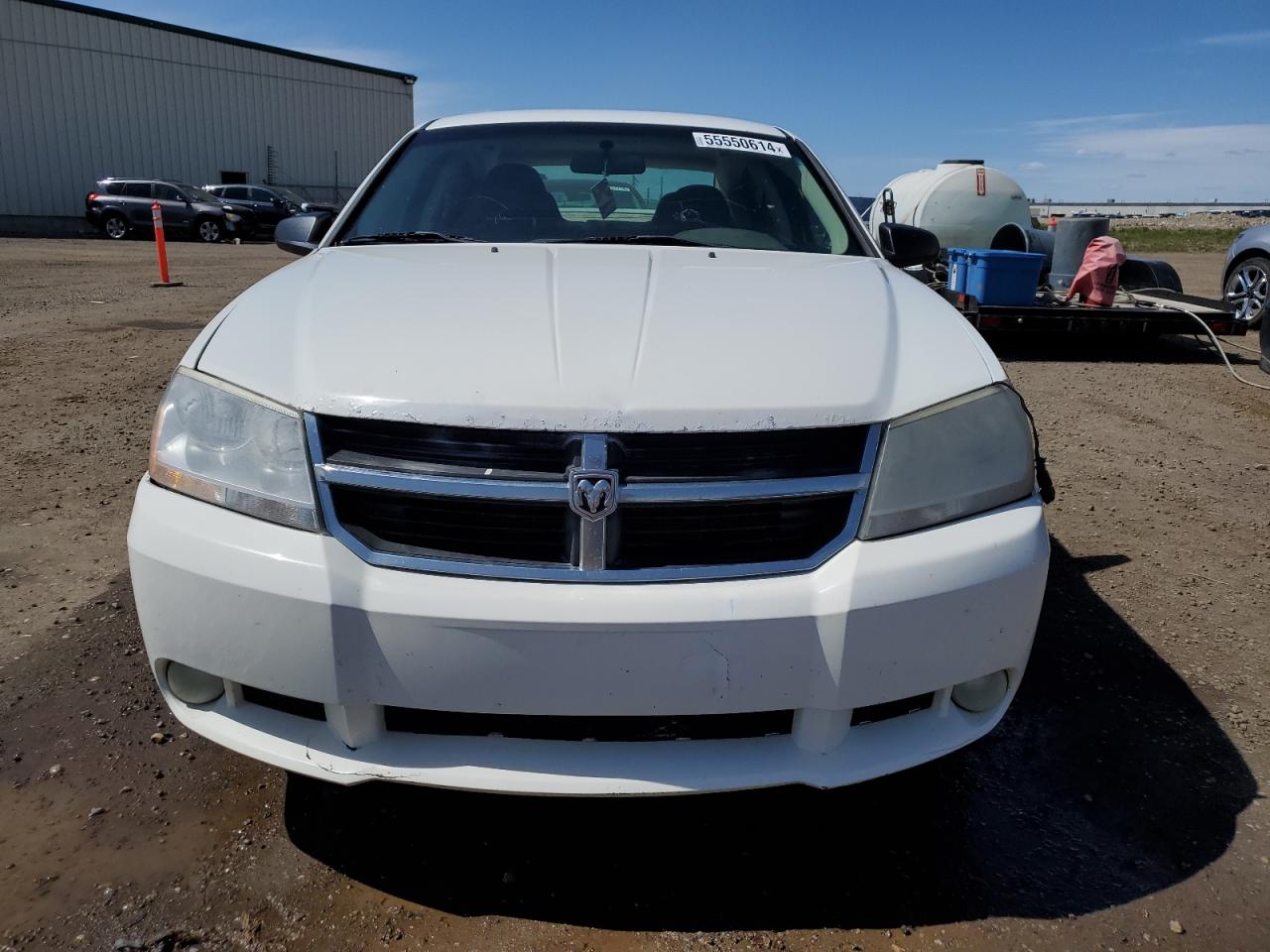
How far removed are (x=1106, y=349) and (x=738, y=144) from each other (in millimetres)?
7202

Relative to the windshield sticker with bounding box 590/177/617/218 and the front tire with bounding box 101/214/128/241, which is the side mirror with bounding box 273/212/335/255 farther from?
the front tire with bounding box 101/214/128/241

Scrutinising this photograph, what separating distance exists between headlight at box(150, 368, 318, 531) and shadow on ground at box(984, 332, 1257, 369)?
7650 millimetres

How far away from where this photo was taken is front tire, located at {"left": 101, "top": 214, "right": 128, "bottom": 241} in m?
23.6

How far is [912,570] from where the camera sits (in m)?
1.68

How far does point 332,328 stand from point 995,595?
1.39m

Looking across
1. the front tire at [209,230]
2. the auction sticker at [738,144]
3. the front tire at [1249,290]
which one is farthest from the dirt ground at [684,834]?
the front tire at [209,230]

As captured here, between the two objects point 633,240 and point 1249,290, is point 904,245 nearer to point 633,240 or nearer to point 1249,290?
point 633,240

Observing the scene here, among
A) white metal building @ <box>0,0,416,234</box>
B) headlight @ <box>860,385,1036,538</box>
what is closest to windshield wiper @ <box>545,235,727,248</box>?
headlight @ <box>860,385,1036,538</box>

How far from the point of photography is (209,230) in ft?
77.5

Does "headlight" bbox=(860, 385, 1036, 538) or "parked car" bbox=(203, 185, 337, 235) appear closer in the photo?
"headlight" bbox=(860, 385, 1036, 538)

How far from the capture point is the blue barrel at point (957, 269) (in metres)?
8.54

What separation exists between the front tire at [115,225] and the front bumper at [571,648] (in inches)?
1011

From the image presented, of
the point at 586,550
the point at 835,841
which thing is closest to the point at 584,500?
the point at 586,550

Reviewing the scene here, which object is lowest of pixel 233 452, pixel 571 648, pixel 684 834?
pixel 684 834
